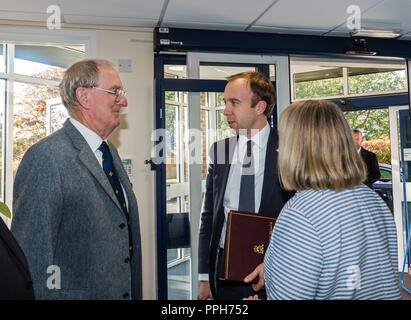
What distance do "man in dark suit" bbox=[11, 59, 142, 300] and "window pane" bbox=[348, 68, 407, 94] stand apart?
4005mm

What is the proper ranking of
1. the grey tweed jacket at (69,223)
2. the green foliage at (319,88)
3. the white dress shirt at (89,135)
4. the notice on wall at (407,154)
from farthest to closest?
the green foliage at (319,88), the notice on wall at (407,154), the white dress shirt at (89,135), the grey tweed jacket at (69,223)

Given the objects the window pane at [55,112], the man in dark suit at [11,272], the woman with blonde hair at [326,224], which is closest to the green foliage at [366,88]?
the window pane at [55,112]

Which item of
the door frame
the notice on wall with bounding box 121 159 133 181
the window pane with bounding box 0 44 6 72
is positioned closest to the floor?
the door frame

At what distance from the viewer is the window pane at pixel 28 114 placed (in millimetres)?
3354

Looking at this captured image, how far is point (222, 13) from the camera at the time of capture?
2768 mm

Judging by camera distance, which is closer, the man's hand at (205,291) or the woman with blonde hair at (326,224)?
the woman with blonde hair at (326,224)

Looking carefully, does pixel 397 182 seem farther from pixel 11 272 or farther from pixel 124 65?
pixel 11 272

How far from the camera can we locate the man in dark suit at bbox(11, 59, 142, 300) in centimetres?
109

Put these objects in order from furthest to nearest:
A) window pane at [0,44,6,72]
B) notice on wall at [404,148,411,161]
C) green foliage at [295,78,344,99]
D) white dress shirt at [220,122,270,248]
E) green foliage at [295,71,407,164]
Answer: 1. green foliage at [295,78,344,99]
2. green foliage at [295,71,407,164]
3. notice on wall at [404,148,411,161]
4. window pane at [0,44,6,72]
5. white dress shirt at [220,122,270,248]

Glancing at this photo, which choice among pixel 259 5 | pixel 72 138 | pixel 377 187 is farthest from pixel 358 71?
pixel 72 138

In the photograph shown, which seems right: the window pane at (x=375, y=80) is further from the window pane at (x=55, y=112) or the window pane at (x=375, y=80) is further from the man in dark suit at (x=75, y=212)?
the man in dark suit at (x=75, y=212)

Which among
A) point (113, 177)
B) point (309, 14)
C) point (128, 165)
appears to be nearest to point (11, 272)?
point (113, 177)

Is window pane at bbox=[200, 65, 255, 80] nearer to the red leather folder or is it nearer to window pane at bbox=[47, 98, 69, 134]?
window pane at bbox=[47, 98, 69, 134]

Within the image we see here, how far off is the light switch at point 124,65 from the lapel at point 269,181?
185cm
